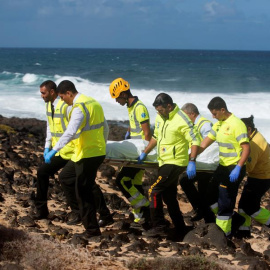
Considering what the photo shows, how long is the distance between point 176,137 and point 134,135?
1.21m

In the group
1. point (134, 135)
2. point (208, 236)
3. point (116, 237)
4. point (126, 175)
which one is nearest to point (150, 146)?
point (134, 135)

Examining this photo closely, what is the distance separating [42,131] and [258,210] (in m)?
9.39

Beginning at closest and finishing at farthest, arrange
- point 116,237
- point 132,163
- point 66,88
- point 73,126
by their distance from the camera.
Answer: point 73,126, point 66,88, point 116,237, point 132,163

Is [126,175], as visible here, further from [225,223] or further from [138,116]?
[225,223]

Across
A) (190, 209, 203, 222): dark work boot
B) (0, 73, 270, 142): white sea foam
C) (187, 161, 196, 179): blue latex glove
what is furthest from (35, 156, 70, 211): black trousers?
(0, 73, 270, 142): white sea foam

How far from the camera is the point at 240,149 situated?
685 cm

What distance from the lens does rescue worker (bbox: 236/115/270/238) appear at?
7188mm

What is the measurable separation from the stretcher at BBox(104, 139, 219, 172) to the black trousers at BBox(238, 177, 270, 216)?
0.58m

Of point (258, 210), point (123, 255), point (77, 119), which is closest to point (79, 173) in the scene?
point (77, 119)

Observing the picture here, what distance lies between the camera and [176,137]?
270 inches

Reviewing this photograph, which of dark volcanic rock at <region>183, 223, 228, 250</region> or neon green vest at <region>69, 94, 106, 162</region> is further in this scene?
dark volcanic rock at <region>183, 223, 228, 250</region>

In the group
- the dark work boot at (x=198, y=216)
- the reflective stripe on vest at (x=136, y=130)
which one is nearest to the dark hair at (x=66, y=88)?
the reflective stripe on vest at (x=136, y=130)

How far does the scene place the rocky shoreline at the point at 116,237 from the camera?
6.05 metres

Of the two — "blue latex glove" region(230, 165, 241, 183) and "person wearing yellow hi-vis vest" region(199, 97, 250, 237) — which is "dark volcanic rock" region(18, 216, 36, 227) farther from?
"blue latex glove" region(230, 165, 241, 183)
